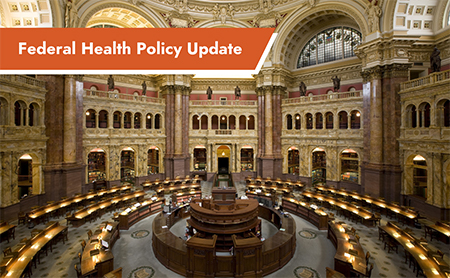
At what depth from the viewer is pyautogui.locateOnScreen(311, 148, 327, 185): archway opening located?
97.7ft

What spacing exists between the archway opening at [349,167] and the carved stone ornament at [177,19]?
82.3 ft

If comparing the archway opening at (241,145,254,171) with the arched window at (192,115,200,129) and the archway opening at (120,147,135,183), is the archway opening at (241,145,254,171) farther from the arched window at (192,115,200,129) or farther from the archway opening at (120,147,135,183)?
the archway opening at (120,147,135,183)

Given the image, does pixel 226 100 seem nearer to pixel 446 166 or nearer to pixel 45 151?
pixel 45 151

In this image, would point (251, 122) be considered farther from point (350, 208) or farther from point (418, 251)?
point (418, 251)

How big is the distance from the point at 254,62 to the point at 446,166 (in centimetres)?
1808

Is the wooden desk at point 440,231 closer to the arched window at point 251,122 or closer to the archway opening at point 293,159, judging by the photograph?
the archway opening at point 293,159

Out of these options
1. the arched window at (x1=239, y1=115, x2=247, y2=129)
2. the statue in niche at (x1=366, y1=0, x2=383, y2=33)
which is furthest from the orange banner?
the arched window at (x1=239, y1=115, x2=247, y2=129)

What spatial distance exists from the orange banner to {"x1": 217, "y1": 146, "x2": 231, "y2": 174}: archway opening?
27.1 m

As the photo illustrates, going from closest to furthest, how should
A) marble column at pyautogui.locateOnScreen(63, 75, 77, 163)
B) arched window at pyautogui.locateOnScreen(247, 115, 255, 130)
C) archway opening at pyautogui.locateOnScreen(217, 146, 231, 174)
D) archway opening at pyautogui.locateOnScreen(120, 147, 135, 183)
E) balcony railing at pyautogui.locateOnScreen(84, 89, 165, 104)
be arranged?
marble column at pyautogui.locateOnScreen(63, 75, 77, 163) < balcony railing at pyautogui.locateOnScreen(84, 89, 165, 104) < archway opening at pyautogui.locateOnScreen(120, 147, 135, 183) < arched window at pyautogui.locateOnScreen(247, 115, 255, 130) < archway opening at pyautogui.locateOnScreen(217, 146, 231, 174)

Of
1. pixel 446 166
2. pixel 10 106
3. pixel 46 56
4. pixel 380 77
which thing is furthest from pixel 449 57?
pixel 10 106

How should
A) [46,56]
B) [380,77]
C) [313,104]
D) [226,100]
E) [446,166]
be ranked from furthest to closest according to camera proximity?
[226,100], [313,104], [380,77], [446,166], [46,56]

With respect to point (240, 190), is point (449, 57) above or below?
above

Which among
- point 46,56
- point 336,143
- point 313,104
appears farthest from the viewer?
point 313,104

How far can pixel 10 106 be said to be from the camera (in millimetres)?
16188
